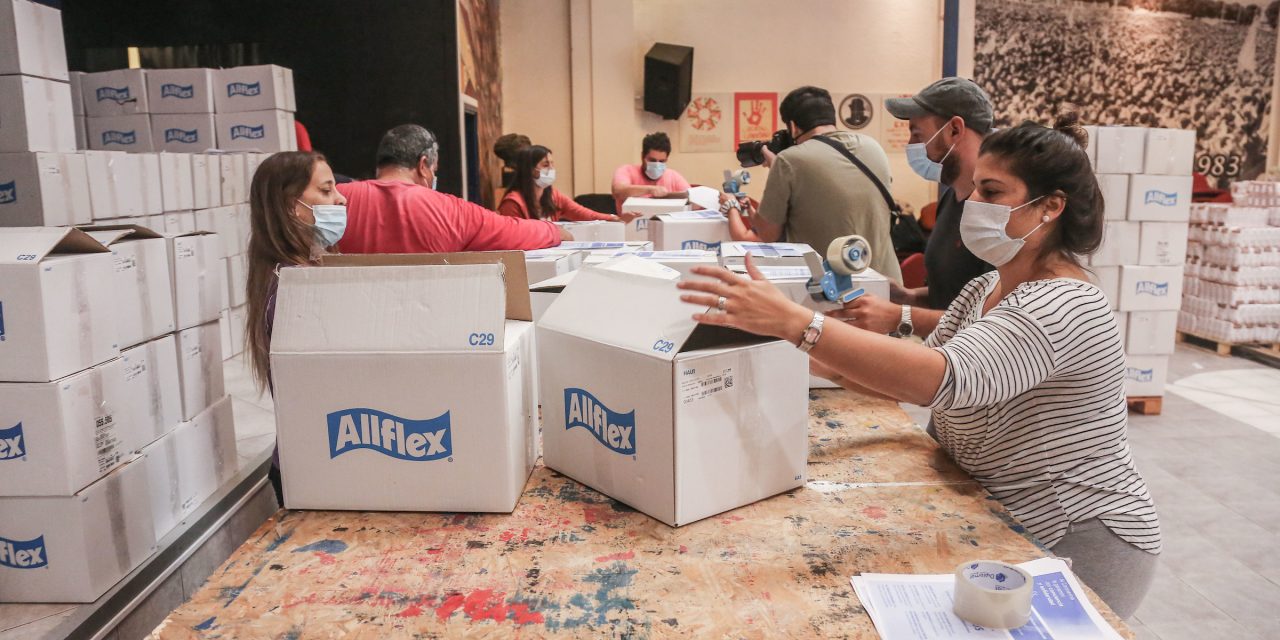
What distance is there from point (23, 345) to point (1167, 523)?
12.5 ft

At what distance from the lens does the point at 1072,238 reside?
5.06 ft

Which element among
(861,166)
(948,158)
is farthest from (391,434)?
(861,166)

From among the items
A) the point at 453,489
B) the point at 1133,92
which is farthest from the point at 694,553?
the point at 1133,92

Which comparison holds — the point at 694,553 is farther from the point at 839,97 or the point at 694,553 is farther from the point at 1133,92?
the point at 1133,92

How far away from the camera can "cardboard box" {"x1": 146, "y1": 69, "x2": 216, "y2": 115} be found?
539 cm

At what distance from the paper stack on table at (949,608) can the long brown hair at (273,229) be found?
152cm

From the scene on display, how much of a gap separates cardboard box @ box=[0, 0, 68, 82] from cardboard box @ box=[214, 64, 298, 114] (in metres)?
1.57

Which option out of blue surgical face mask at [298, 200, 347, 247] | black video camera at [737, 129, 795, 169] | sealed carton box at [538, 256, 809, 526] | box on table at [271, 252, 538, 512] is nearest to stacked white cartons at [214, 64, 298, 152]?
black video camera at [737, 129, 795, 169]

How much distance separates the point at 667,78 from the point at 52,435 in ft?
22.1

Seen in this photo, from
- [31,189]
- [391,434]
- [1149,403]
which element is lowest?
[1149,403]

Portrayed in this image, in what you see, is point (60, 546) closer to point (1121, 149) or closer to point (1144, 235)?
point (1121, 149)

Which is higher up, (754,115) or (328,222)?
(754,115)

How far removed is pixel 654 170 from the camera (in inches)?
234

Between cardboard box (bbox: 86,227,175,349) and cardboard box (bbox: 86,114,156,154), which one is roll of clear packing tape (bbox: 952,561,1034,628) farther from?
cardboard box (bbox: 86,114,156,154)
